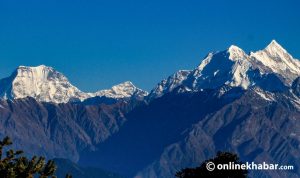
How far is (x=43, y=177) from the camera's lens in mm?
65312

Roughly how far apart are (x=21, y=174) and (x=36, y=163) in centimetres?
136

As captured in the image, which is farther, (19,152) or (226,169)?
(226,169)

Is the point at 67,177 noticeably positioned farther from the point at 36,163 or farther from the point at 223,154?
the point at 223,154

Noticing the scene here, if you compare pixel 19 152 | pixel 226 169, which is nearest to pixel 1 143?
pixel 19 152

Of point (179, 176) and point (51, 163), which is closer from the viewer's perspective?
point (51, 163)

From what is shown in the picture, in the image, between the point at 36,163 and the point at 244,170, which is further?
the point at 244,170

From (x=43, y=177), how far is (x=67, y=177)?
5.92 ft

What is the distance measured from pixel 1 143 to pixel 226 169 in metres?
17.8

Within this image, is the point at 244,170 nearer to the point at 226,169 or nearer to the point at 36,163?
the point at 226,169

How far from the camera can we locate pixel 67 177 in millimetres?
64625

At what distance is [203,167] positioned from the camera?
75375 millimetres

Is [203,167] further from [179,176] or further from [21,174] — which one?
[21,174]

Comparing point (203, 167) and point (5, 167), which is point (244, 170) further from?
point (5, 167)

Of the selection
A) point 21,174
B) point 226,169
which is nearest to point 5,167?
point 21,174
